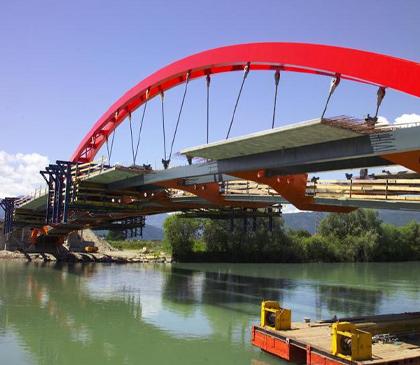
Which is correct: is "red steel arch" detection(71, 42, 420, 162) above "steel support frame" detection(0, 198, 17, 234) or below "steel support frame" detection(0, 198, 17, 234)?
above

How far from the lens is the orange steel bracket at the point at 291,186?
21750 millimetres

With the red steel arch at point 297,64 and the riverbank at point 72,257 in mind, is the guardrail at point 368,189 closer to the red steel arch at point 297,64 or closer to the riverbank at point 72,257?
the red steel arch at point 297,64

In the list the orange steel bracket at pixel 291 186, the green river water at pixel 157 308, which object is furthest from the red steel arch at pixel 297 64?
the green river water at pixel 157 308

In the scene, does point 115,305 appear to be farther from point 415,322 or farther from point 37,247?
point 37,247

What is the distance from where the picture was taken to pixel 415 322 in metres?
16.8

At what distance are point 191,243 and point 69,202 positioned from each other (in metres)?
30.5

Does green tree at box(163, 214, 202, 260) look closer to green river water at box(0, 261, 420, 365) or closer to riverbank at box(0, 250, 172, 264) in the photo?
riverbank at box(0, 250, 172, 264)

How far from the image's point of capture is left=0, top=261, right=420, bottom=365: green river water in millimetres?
16141

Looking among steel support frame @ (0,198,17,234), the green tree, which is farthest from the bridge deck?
the green tree

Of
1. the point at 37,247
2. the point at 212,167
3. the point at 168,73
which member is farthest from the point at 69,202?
the point at 37,247

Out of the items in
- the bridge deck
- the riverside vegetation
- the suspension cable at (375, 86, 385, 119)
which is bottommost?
the riverside vegetation

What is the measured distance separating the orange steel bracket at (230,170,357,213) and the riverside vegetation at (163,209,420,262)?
37452mm

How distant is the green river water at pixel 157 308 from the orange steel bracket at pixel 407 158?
6.45 metres

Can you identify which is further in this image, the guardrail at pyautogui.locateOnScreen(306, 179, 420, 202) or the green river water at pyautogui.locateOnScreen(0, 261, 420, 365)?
the guardrail at pyautogui.locateOnScreen(306, 179, 420, 202)
